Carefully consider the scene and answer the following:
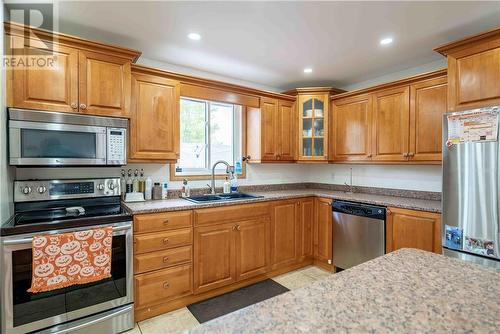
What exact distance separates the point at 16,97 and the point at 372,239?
345 centimetres

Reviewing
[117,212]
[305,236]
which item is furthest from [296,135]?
[117,212]

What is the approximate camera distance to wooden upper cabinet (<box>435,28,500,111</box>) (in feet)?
6.68

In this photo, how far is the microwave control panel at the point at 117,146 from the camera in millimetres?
2279

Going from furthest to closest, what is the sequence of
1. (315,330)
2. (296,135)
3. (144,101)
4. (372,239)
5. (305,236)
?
(296,135) < (305,236) < (372,239) < (144,101) < (315,330)

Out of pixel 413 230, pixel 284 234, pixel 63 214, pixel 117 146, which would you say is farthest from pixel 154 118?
pixel 413 230

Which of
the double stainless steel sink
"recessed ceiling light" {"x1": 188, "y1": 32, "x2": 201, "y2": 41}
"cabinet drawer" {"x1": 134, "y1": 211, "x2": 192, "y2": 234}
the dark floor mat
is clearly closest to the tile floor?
the dark floor mat

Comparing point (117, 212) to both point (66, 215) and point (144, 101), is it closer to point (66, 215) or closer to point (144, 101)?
point (66, 215)

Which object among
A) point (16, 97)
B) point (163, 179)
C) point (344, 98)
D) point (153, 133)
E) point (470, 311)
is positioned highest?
point (344, 98)

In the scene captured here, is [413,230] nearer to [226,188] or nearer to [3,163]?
[226,188]

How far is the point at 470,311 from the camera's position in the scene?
72 centimetres

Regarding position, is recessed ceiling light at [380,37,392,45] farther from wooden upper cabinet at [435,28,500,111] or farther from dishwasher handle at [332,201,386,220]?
dishwasher handle at [332,201,386,220]

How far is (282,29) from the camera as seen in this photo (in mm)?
2262

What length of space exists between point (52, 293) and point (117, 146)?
119 cm

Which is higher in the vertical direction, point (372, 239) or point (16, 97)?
point (16, 97)
